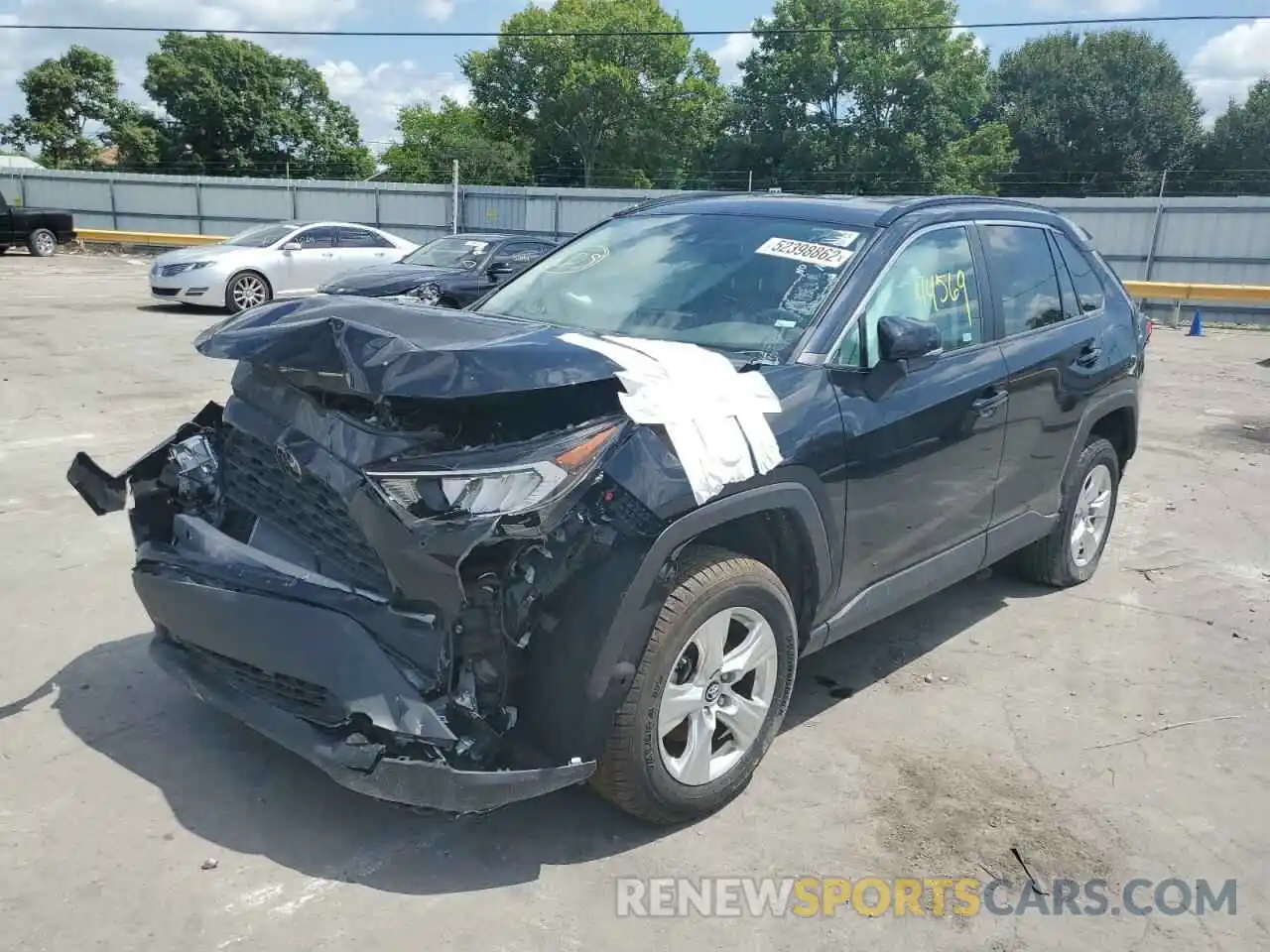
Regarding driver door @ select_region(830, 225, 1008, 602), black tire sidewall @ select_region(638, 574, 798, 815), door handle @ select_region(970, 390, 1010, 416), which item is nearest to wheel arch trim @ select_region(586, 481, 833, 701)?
black tire sidewall @ select_region(638, 574, 798, 815)

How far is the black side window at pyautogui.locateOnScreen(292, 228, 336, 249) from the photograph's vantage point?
645 inches

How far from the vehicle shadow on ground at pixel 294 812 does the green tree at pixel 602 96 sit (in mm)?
54095

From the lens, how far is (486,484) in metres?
2.73

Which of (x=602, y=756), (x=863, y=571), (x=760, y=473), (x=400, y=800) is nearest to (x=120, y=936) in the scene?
(x=400, y=800)

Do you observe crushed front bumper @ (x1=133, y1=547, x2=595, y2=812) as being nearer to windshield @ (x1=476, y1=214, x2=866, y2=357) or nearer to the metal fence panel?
windshield @ (x1=476, y1=214, x2=866, y2=357)

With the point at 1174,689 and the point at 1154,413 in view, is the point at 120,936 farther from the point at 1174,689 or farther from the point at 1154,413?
the point at 1154,413

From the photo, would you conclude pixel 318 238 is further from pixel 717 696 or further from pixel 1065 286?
pixel 717 696

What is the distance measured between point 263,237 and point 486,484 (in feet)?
48.8

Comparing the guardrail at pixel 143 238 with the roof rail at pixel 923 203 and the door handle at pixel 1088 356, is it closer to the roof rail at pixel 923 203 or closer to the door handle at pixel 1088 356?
the roof rail at pixel 923 203

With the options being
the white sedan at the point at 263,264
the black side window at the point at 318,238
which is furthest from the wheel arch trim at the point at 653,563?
the black side window at the point at 318,238

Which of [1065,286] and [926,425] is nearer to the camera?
[926,425]

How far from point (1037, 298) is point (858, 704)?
6.75 feet

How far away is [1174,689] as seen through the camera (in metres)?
4.49

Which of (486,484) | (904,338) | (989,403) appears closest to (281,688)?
(486,484)
